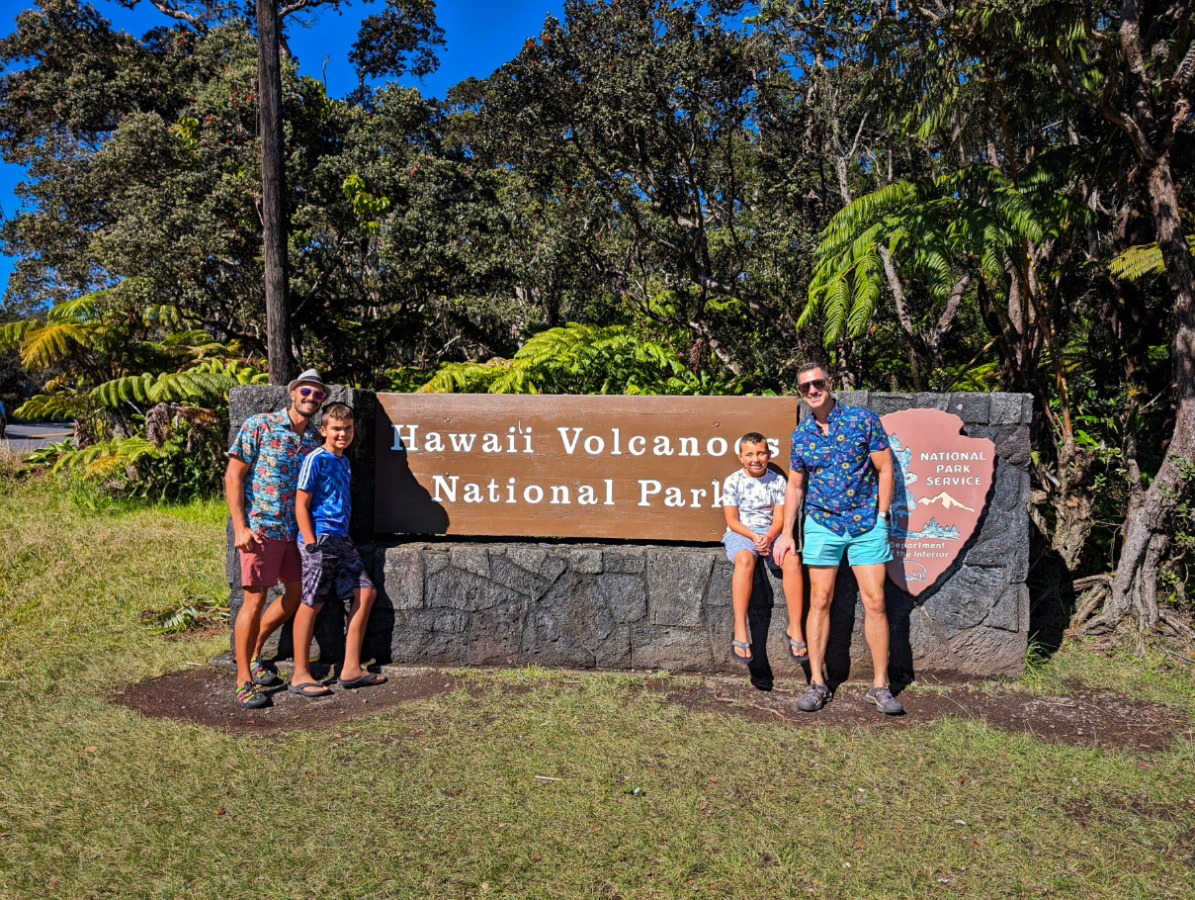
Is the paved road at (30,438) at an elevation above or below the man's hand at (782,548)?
above

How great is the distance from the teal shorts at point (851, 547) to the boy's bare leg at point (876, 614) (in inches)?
1.8

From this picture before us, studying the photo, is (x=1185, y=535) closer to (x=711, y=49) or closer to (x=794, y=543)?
(x=794, y=543)

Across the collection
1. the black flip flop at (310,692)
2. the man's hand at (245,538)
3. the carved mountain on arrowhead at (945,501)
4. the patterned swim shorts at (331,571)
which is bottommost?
the black flip flop at (310,692)

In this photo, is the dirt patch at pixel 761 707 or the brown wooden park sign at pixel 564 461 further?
the brown wooden park sign at pixel 564 461

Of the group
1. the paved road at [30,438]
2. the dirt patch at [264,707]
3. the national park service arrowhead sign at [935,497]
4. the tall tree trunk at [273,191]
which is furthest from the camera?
the paved road at [30,438]

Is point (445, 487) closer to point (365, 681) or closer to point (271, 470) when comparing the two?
point (271, 470)

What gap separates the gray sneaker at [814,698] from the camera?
4.09 meters

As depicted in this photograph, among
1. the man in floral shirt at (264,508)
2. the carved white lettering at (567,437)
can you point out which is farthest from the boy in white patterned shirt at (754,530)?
the man in floral shirt at (264,508)

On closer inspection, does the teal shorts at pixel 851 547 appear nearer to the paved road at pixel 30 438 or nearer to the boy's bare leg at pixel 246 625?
the boy's bare leg at pixel 246 625

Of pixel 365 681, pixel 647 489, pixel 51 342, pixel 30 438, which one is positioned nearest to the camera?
pixel 365 681

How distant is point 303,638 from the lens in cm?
432

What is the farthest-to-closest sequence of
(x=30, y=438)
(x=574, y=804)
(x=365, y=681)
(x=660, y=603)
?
(x=30, y=438) < (x=660, y=603) < (x=365, y=681) < (x=574, y=804)

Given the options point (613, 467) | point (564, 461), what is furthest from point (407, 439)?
point (613, 467)

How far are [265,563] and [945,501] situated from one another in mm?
3631
